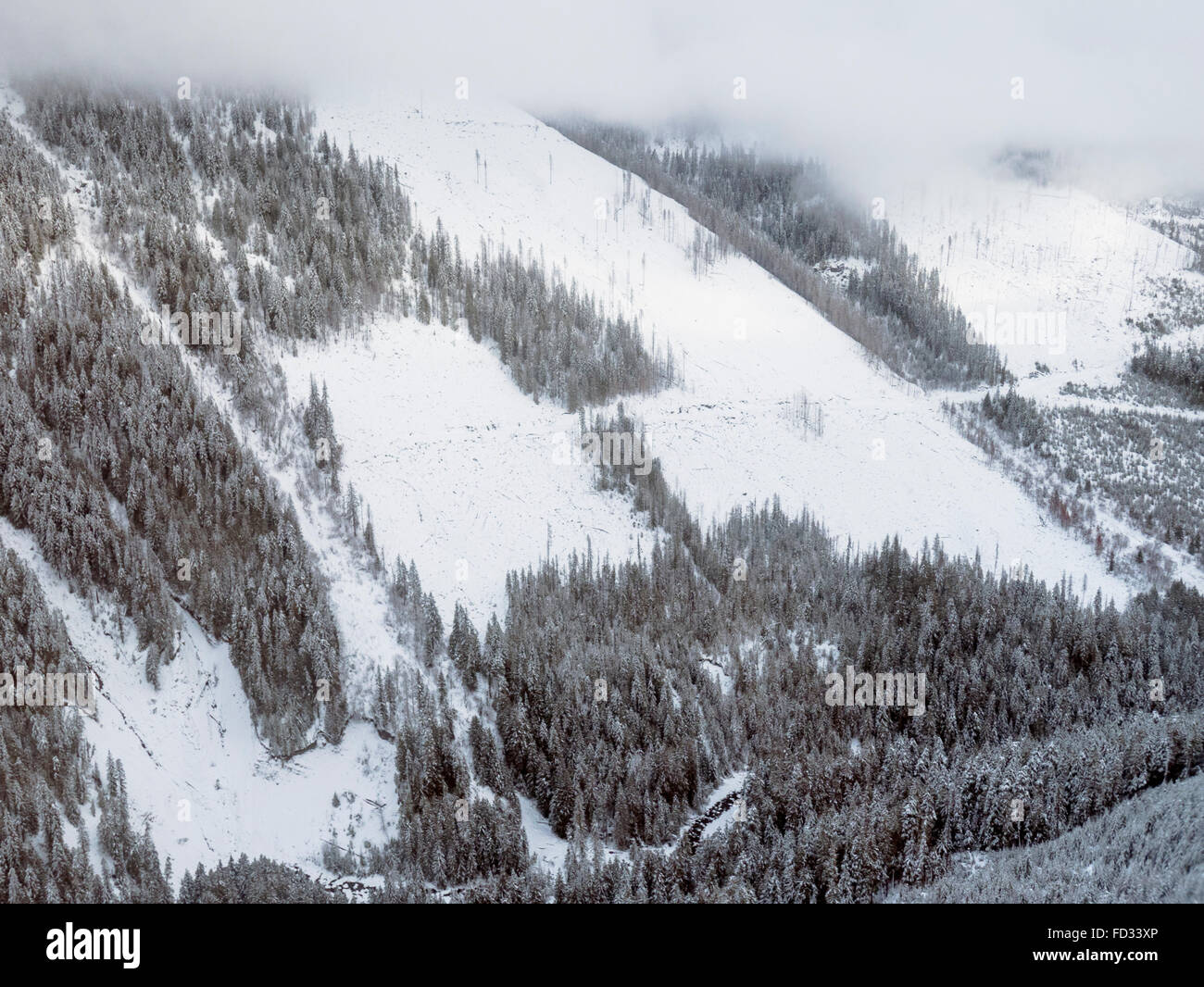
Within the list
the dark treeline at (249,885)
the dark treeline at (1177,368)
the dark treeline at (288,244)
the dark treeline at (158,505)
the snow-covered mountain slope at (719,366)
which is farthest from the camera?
the dark treeline at (1177,368)

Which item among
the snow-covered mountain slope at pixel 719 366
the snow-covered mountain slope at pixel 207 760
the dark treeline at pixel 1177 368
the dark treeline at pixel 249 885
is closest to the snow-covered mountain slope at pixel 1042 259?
the dark treeline at pixel 1177 368

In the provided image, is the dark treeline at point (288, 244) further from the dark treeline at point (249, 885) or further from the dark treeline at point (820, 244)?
the dark treeline at point (820, 244)

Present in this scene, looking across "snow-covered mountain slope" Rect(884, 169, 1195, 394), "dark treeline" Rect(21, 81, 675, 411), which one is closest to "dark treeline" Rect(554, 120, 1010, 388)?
"snow-covered mountain slope" Rect(884, 169, 1195, 394)

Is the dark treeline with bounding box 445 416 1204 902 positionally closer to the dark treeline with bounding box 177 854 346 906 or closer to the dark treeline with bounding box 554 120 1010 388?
the dark treeline with bounding box 177 854 346 906

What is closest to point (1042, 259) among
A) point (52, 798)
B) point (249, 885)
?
point (249, 885)

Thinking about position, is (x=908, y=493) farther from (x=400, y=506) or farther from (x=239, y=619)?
(x=239, y=619)
